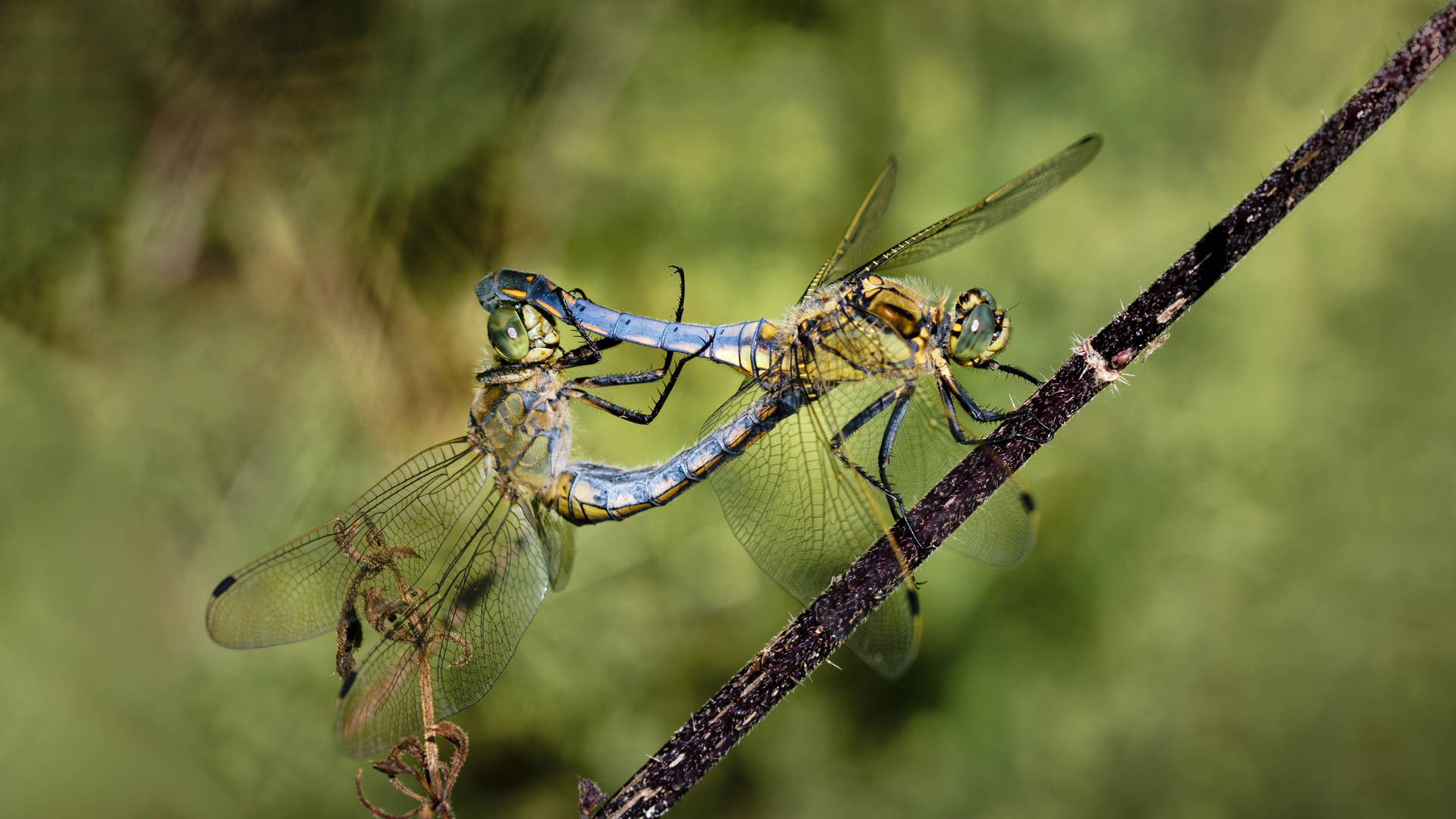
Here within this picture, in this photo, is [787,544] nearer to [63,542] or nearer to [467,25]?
[467,25]

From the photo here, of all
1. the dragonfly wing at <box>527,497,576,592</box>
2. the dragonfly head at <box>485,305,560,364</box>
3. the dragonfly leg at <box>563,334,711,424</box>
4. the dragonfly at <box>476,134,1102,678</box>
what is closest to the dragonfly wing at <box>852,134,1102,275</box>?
the dragonfly at <box>476,134,1102,678</box>

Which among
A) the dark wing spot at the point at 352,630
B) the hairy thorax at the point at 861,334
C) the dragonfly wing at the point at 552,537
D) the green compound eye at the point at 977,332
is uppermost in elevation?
the dragonfly wing at the point at 552,537

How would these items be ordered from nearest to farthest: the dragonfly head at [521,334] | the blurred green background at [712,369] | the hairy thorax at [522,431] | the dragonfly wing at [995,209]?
the dragonfly wing at [995,209], the dragonfly head at [521,334], the hairy thorax at [522,431], the blurred green background at [712,369]

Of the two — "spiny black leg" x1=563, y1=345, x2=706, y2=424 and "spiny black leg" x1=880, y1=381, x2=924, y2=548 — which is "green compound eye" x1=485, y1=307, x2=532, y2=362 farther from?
"spiny black leg" x1=880, y1=381, x2=924, y2=548

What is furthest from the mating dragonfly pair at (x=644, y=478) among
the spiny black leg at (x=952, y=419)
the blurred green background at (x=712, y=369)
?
the blurred green background at (x=712, y=369)

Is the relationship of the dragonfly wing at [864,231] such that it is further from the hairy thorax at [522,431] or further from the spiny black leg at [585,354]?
the hairy thorax at [522,431]

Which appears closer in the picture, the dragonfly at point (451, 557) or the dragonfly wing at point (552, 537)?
the dragonfly at point (451, 557)

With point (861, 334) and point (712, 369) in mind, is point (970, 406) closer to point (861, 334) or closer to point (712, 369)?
→ point (861, 334)
